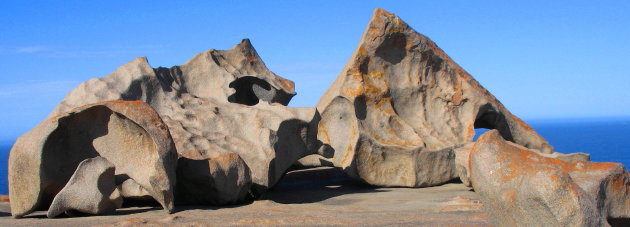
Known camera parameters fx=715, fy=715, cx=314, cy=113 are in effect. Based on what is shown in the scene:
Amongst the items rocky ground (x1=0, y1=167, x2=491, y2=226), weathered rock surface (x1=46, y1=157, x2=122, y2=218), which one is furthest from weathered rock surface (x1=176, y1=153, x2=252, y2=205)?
weathered rock surface (x1=46, y1=157, x2=122, y2=218)

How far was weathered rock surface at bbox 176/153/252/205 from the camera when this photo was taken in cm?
716

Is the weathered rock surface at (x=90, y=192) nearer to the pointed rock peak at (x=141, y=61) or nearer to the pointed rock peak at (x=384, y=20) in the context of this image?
the pointed rock peak at (x=141, y=61)

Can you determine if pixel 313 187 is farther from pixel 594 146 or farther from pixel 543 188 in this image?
pixel 594 146

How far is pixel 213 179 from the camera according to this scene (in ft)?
23.4

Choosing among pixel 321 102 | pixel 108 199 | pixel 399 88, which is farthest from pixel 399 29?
pixel 108 199

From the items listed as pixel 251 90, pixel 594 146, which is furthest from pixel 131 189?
pixel 594 146

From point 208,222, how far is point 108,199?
52.8 inches

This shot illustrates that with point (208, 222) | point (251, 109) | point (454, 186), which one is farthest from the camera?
point (454, 186)

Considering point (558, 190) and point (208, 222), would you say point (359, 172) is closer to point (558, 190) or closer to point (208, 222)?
point (208, 222)

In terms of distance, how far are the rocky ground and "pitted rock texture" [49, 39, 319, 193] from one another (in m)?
0.54

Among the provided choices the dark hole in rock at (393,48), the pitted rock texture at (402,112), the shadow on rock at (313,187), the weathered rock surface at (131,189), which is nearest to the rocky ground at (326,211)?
the shadow on rock at (313,187)

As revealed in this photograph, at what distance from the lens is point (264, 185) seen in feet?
25.5

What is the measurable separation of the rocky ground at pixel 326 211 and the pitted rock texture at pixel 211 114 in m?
0.54

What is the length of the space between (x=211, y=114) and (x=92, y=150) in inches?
66.8
